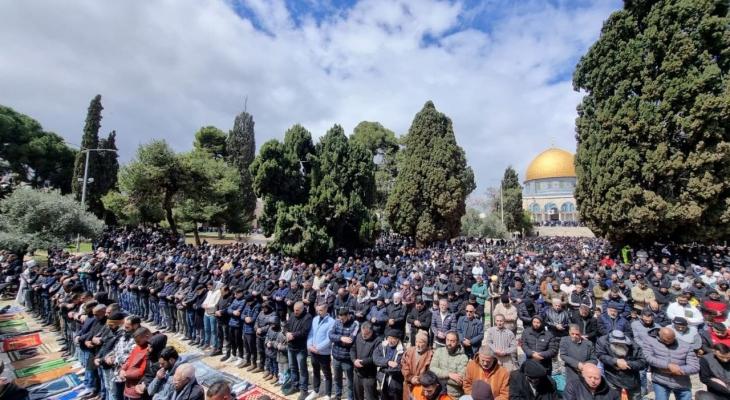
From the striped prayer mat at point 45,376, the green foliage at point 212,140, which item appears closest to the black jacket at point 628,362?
the striped prayer mat at point 45,376

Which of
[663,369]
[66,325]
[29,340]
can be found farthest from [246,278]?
[663,369]

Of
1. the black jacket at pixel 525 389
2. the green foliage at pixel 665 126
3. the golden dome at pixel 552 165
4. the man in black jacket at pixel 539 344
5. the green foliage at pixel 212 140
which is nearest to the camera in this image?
the black jacket at pixel 525 389

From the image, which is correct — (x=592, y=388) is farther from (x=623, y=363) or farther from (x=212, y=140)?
(x=212, y=140)

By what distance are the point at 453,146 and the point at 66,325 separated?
23304mm

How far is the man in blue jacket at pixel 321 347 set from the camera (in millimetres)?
5523

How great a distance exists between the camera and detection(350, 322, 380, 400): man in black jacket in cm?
489

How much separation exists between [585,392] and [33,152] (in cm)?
4816

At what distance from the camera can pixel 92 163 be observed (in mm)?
31656

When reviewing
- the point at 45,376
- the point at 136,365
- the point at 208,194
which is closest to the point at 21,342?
the point at 45,376

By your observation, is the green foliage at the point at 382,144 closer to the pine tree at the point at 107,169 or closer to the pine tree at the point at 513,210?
the pine tree at the point at 513,210

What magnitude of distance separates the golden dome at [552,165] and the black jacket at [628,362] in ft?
200

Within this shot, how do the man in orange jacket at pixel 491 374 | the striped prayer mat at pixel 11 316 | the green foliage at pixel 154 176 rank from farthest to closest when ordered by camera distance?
the green foliage at pixel 154 176 → the striped prayer mat at pixel 11 316 → the man in orange jacket at pixel 491 374

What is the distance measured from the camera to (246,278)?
10016 millimetres

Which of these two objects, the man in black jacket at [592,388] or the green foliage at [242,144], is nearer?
the man in black jacket at [592,388]
